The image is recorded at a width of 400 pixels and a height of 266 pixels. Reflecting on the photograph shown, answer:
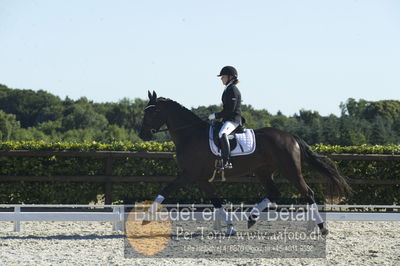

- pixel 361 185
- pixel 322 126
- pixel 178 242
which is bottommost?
pixel 178 242

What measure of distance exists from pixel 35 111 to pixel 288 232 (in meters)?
93.7

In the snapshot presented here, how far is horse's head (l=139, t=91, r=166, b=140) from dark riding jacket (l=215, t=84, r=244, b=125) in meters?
0.94

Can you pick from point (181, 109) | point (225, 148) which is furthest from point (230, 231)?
point (181, 109)

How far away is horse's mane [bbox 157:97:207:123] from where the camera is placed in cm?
809

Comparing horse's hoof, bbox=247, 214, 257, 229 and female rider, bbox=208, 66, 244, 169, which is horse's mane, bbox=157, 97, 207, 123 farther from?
horse's hoof, bbox=247, 214, 257, 229

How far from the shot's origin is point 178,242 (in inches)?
279

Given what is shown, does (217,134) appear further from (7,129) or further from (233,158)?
(7,129)

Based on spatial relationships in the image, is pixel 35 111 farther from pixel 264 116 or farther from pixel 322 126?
pixel 322 126

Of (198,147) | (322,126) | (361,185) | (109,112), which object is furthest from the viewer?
(109,112)

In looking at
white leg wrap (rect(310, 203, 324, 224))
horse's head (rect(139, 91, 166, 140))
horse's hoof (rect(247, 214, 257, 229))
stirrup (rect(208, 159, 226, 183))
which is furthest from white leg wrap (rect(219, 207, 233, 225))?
horse's head (rect(139, 91, 166, 140))

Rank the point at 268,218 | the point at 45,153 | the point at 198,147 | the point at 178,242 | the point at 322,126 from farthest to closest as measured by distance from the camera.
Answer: the point at 322,126
the point at 45,153
the point at 268,218
the point at 198,147
the point at 178,242

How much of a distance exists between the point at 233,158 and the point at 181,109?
107cm

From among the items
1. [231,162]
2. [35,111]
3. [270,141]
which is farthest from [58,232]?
[35,111]

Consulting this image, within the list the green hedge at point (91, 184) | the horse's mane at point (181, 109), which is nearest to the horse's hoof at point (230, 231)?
the horse's mane at point (181, 109)
